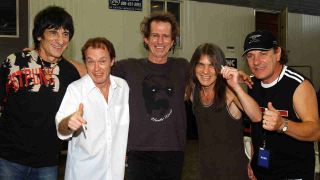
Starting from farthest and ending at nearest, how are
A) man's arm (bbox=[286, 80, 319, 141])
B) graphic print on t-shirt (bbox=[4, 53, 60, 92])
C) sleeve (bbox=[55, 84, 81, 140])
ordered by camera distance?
graphic print on t-shirt (bbox=[4, 53, 60, 92])
sleeve (bbox=[55, 84, 81, 140])
man's arm (bbox=[286, 80, 319, 141])

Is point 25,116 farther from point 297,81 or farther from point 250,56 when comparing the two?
point 297,81

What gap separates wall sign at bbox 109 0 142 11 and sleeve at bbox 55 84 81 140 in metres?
6.47

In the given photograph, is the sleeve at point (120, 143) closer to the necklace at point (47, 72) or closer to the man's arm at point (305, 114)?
the necklace at point (47, 72)

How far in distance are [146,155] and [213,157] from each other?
52 centimetres

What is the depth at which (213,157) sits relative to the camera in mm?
2801

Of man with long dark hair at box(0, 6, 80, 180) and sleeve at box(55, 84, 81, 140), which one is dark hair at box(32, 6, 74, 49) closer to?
man with long dark hair at box(0, 6, 80, 180)

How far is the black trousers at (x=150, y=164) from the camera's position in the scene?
291cm

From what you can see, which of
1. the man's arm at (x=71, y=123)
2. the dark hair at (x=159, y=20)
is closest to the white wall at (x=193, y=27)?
the dark hair at (x=159, y=20)

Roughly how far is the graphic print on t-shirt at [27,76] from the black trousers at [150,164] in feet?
2.67

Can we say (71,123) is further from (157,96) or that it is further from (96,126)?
(157,96)

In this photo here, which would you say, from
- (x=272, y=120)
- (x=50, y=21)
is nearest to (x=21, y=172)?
(x=50, y=21)

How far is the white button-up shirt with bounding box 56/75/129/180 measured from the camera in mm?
2559

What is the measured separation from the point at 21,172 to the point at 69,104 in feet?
2.15

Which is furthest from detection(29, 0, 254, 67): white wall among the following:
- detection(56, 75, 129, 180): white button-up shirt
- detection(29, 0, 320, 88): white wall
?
detection(56, 75, 129, 180): white button-up shirt
